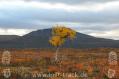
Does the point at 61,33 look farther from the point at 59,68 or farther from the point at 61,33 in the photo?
the point at 59,68

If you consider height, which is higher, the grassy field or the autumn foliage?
the autumn foliage

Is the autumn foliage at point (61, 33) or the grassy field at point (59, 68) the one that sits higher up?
the autumn foliage at point (61, 33)

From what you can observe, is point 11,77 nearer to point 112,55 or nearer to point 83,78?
point 83,78

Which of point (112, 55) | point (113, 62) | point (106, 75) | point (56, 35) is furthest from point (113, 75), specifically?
point (56, 35)

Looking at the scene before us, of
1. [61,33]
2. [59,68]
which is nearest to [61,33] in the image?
[61,33]

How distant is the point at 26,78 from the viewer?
3275 centimetres

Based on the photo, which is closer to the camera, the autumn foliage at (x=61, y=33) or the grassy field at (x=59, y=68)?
the grassy field at (x=59, y=68)

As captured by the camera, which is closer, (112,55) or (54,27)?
(112,55)

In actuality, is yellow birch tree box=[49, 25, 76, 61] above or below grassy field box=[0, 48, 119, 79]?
above

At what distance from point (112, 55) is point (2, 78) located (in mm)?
14303

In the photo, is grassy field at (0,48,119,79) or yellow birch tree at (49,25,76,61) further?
yellow birch tree at (49,25,76,61)

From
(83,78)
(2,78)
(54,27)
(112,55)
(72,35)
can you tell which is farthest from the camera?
(54,27)

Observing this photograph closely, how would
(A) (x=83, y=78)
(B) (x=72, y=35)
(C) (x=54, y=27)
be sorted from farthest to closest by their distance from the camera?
(C) (x=54, y=27)
(B) (x=72, y=35)
(A) (x=83, y=78)

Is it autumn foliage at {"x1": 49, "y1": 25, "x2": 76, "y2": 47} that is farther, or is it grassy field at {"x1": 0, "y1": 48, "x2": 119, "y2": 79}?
autumn foliage at {"x1": 49, "y1": 25, "x2": 76, "y2": 47}
